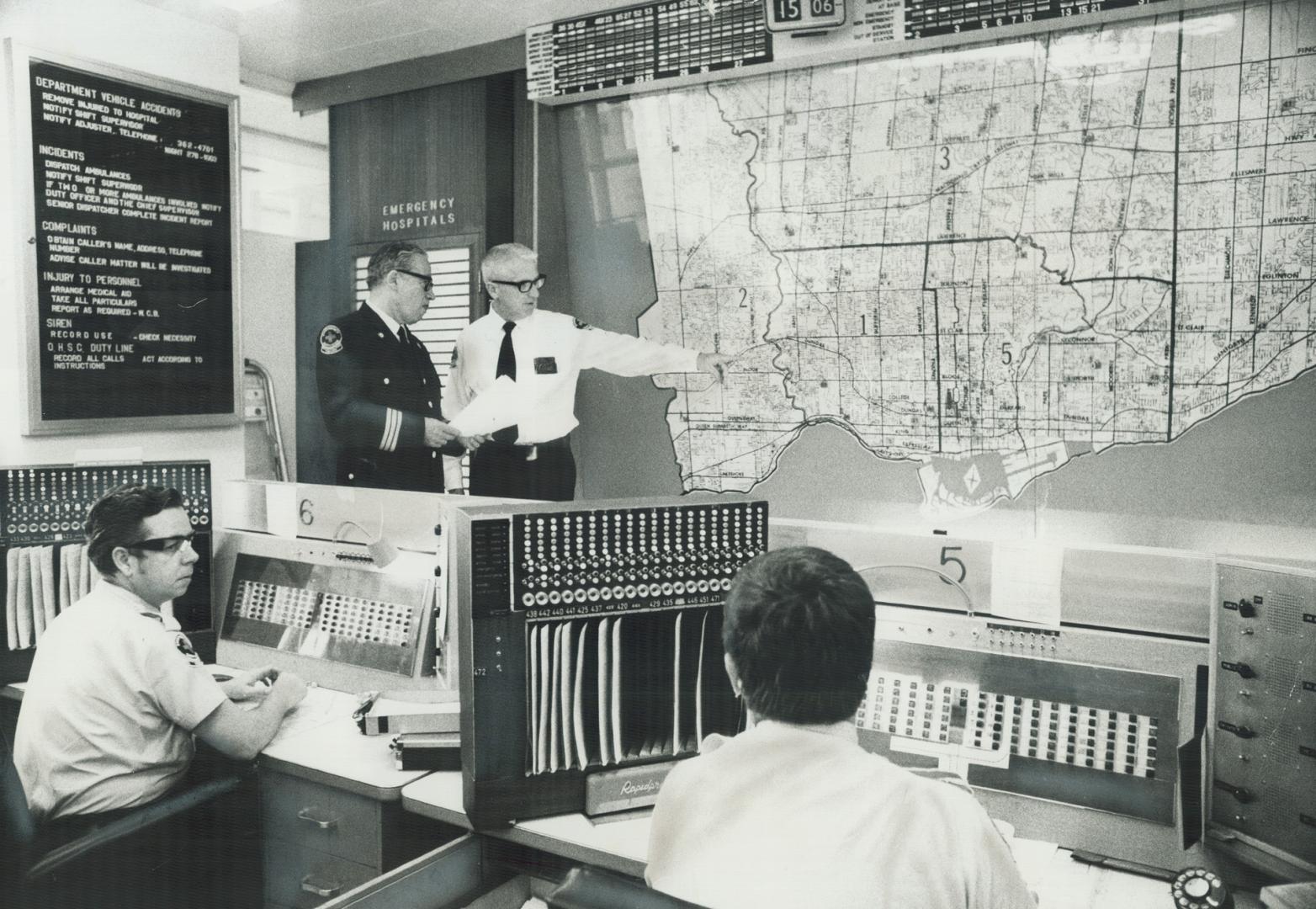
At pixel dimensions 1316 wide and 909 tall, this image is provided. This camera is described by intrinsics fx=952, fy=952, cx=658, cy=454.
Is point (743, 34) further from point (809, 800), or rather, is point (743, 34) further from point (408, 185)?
point (809, 800)

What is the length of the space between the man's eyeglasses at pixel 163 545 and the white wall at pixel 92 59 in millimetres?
824

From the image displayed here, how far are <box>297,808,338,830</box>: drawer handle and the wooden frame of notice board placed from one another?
1.50 metres

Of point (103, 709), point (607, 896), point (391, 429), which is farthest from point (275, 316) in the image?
point (607, 896)

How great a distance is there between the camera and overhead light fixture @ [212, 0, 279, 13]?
→ 299 cm

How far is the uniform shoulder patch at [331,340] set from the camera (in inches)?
137

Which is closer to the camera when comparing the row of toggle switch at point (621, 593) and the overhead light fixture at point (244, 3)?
the row of toggle switch at point (621, 593)

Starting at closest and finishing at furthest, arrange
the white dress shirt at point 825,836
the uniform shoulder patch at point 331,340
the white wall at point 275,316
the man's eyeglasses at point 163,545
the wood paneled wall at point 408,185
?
the white dress shirt at point 825,836 < the man's eyeglasses at point 163,545 < the wood paneled wall at point 408,185 < the uniform shoulder patch at point 331,340 < the white wall at point 275,316

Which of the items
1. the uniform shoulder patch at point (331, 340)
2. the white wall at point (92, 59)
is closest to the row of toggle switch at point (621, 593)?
the white wall at point (92, 59)

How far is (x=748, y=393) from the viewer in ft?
9.14

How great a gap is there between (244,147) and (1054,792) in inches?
135

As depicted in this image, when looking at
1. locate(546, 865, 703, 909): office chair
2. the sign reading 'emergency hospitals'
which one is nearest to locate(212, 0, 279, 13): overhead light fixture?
the sign reading 'emergency hospitals'

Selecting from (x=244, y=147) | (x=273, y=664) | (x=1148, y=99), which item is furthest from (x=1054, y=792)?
(x=244, y=147)

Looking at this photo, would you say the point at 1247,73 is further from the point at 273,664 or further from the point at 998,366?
the point at 273,664

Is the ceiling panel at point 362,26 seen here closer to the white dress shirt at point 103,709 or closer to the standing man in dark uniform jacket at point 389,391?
the standing man in dark uniform jacket at point 389,391
